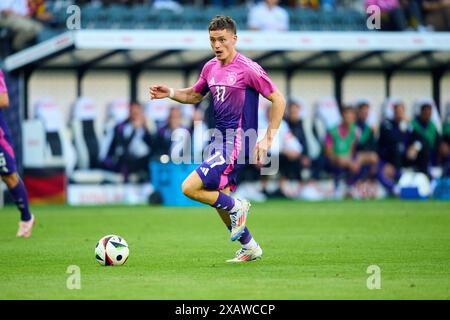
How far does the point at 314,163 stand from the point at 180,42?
14.8 ft

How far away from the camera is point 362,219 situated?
17938mm

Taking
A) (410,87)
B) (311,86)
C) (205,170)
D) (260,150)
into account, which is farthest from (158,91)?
(410,87)

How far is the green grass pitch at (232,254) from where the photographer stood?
901cm

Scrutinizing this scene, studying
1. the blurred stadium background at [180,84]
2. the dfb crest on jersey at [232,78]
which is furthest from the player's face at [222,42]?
the blurred stadium background at [180,84]

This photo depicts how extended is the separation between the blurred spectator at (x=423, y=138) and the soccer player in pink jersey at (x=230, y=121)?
46.8 feet

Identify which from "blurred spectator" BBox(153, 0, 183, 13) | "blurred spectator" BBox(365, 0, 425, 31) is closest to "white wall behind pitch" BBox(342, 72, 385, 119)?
"blurred spectator" BBox(365, 0, 425, 31)

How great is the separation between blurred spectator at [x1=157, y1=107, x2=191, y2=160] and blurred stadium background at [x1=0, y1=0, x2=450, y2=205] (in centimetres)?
3

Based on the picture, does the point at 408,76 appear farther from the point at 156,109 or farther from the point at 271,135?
the point at 271,135

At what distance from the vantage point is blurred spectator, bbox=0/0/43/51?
22.5m

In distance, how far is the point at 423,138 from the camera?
2517 cm

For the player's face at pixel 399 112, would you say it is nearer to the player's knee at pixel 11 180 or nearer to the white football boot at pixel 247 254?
the player's knee at pixel 11 180

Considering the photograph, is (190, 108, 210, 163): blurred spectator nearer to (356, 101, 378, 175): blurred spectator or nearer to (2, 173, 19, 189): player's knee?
(356, 101, 378, 175): blurred spectator

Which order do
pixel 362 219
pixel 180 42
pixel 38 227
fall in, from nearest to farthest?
pixel 38 227 < pixel 362 219 < pixel 180 42
